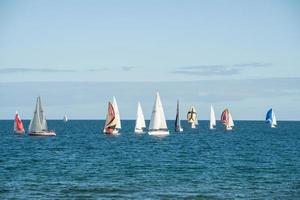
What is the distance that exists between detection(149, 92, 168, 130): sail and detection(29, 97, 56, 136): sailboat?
21758 millimetres

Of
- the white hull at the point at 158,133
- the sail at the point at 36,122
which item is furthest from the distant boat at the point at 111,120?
the sail at the point at 36,122

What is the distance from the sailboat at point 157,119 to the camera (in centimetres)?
11396

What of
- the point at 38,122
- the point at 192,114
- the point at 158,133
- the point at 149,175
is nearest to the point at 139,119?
the point at 158,133

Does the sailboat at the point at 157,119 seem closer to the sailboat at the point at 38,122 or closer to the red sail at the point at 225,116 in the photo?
the sailboat at the point at 38,122

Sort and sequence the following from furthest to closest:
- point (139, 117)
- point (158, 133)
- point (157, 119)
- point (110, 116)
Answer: point (139, 117)
point (158, 133)
point (110, 116)
point (157, 119)

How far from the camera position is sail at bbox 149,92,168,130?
113812 millimetres

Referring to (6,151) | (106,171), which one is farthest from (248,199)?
(6,151)

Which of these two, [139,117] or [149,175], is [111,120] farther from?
[149,175]

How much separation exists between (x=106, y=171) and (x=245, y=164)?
1729 centimetres

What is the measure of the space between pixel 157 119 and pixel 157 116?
80 cm

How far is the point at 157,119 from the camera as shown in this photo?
116 metres

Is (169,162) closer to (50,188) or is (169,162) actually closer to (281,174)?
(281,174)

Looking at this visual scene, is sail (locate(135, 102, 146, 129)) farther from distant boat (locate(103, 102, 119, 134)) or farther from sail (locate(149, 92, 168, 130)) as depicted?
sail (locate(149, 92, 168, 130))

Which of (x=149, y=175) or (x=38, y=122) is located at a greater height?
(x=38, y=122)
